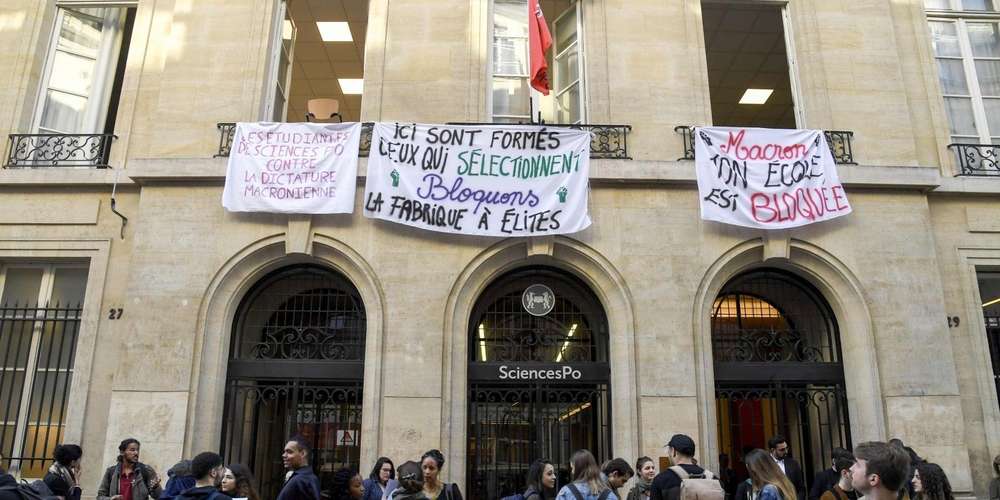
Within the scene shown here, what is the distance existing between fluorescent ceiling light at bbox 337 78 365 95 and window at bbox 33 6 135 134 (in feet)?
18.2

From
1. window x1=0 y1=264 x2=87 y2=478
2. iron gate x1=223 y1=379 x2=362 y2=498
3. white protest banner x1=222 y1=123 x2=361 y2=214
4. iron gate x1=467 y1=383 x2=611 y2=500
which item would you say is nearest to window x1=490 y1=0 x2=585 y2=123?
white protest banner x1=222 y1=123 x2=361 y2=214

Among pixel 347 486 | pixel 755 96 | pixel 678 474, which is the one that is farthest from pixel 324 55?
pixel 678 474

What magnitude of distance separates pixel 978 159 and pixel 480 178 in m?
7.88

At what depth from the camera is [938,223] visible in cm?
1105

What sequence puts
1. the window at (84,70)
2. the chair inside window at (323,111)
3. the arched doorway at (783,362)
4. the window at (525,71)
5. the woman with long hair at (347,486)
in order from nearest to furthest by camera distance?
the woman with long hair at (347,486), the arched doorway at (783,362), the window at (525,71), the chair inside window at (323,111), the window at (84,70)

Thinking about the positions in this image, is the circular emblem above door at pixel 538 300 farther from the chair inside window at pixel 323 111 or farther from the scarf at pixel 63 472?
the scarf at pixel 63 472

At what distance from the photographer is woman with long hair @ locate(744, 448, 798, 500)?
4.80 meters

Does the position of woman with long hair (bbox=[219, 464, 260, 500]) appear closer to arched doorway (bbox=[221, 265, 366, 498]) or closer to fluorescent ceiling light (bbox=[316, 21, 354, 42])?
arched doorway (bbox=[221, 265, 366, 498])

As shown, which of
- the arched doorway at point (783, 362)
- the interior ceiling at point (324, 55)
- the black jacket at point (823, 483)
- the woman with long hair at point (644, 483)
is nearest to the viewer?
the woman with long hair at point (644, 483)

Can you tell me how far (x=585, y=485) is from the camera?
18.8 ft

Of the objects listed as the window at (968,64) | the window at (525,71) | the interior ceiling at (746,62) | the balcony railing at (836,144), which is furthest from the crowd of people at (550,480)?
the interior ceiling at (746,62)

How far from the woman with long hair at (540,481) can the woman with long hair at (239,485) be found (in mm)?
2363

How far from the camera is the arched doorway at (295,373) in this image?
1015 cm

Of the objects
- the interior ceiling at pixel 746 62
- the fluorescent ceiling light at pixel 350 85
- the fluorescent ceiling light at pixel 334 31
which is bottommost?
the interior ceiling at pixel 746 62
